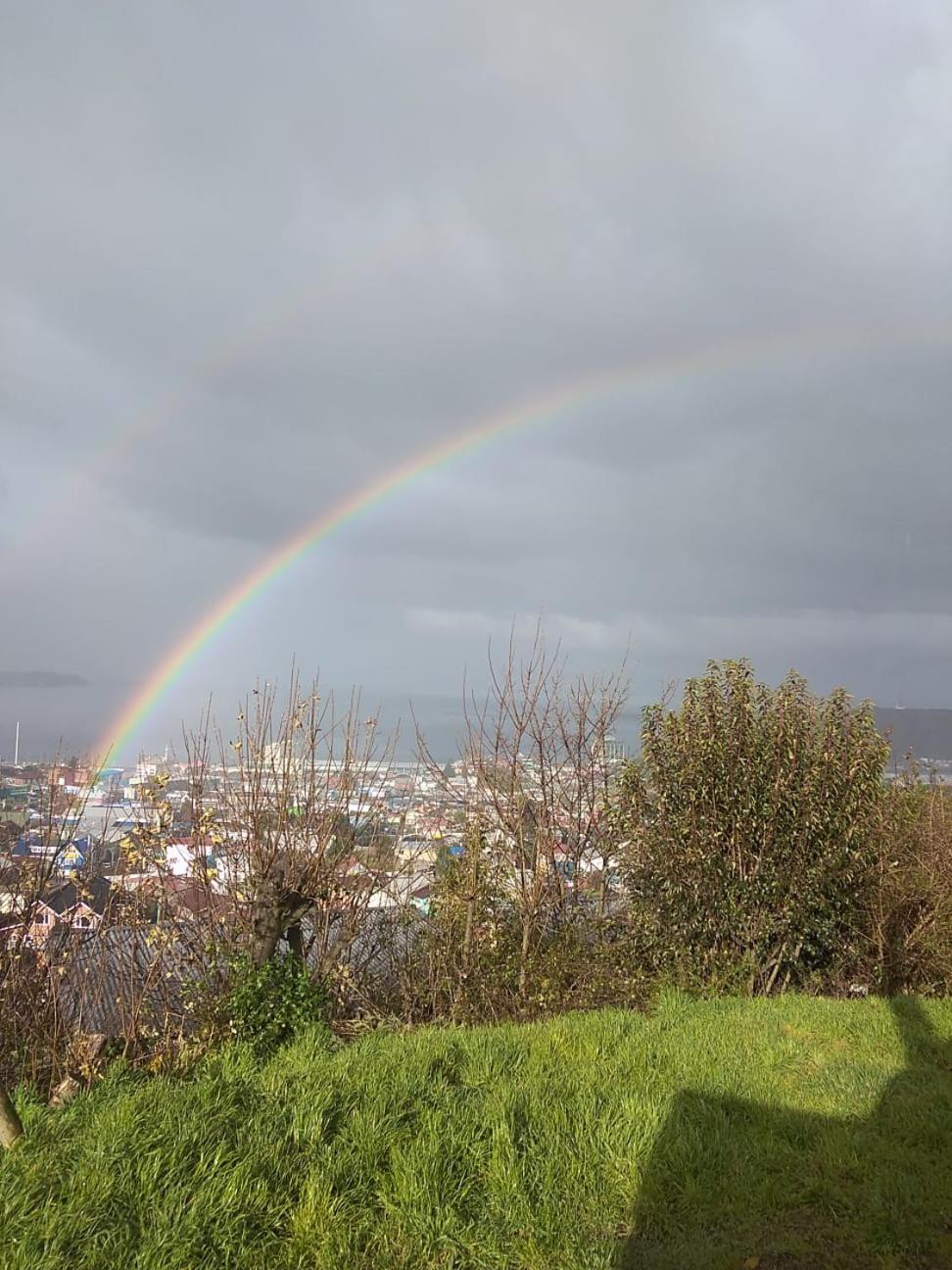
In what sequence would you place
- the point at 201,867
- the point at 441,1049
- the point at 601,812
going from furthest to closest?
the point at 601,812 → the point at 201,867 → the point at 441,1049

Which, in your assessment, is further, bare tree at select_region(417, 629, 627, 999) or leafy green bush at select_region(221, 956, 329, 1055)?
bare tree at select_region(417, 629, 627, 999)

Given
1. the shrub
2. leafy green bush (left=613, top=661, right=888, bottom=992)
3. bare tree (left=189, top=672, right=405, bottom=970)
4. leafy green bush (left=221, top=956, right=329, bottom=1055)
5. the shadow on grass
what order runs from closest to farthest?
the shadow on grass < leafy green bush (left=221, top=956, right=329, bottom=1055) < bare tree (left=189, top=672, right=405, bottom=970) < leafy green bush (left=613, top=661, right=888, bottom=992) < the shrub

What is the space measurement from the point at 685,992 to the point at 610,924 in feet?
4.27

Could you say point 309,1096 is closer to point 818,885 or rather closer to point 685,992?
point 685,992

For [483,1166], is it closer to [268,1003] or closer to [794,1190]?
[794,1190]

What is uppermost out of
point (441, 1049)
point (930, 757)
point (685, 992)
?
point (930, 757)

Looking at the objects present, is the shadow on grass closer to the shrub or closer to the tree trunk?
the tree trunk

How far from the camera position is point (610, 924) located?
29.0 feet

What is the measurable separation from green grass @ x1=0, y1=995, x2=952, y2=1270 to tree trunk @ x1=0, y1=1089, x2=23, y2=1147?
7 cm

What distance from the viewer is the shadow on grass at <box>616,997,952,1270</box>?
3283mm

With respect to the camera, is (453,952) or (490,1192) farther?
(453,952)

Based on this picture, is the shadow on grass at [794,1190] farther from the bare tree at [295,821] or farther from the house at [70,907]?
the house at [70,907]

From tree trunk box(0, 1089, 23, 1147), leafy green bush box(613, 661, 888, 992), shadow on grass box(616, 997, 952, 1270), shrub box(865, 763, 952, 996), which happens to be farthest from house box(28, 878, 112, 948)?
shrub box(865, 763, 952, 996)

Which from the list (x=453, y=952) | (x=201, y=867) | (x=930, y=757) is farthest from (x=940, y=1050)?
(x=930, y=757)
